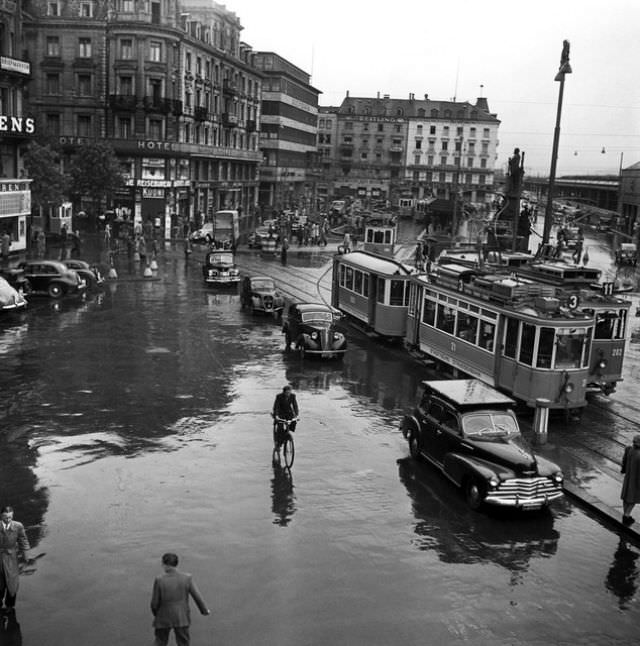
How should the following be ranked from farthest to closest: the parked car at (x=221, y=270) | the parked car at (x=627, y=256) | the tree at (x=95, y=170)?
the tree at (x=95, y=170) < the parked car at (x=627, y=256) < the parked car at (x=221, y=270)

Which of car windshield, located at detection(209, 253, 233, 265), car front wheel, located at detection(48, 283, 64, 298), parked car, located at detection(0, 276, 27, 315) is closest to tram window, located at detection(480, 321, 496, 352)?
parked car, located at detection(0, 276, 27, 315)

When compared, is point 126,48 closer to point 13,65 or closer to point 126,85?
point 126,85

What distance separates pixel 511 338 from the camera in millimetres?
20328

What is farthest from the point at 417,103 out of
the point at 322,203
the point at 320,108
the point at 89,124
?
the point at 89,124

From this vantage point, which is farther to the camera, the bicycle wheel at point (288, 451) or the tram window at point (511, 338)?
the tram window at point (511, 338)

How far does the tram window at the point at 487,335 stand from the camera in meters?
21.2

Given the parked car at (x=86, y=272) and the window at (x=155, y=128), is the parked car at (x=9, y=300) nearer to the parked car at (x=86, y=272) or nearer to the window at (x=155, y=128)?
the parked car at (x=86, y=272)

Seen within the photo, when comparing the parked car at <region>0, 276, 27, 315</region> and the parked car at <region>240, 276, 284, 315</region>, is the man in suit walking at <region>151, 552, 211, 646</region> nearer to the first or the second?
the parked car at <region>0, 276, 27, 315</region>

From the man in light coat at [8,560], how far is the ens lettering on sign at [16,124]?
1677 inches

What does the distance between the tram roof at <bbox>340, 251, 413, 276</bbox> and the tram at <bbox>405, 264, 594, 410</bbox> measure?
14.0 feet

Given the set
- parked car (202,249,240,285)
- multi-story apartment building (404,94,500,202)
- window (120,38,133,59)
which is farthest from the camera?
multi-story apartment building (404,94,500,202)

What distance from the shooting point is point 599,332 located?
21.7 meters

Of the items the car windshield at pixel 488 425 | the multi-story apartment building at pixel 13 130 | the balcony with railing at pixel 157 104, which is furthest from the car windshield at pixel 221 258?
the balcony with railing at pixel 157 104

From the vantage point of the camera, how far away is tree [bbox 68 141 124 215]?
210ft
